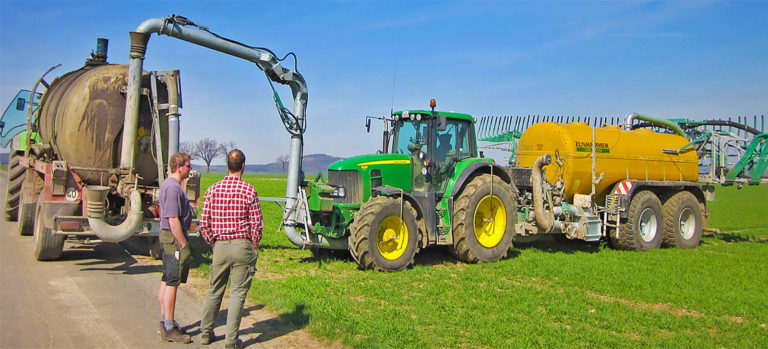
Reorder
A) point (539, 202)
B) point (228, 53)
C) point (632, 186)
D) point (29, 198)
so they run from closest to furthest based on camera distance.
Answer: point (228, 53) → point (539, 202) → point (29, 198) → point (632, 186)

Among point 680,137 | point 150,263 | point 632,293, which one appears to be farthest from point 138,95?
point 680,137

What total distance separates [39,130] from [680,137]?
46.9ft

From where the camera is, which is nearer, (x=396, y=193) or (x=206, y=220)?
(x=206, y=220)

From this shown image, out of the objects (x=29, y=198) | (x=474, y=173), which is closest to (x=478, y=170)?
(x=474, y=173)

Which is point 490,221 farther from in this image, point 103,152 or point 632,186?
point 103,152

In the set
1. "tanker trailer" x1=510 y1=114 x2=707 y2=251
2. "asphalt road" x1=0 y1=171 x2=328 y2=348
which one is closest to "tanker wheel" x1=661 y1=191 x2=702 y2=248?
"tanker trailer" x1=510 y1=114 x2=707 y2=251

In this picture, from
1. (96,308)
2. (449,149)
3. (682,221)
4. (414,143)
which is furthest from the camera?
(682,221)

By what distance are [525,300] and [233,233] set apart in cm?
387

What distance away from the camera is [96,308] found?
6336mm

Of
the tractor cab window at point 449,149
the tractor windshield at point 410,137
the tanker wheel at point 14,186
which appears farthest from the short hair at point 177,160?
the tanker wheel at point 14,186

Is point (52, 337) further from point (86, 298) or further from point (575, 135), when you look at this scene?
point (575, 135)

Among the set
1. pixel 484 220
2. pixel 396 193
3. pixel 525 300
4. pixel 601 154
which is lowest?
pixel 525 300

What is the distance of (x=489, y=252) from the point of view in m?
10.1

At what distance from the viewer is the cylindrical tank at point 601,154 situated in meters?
11.7
